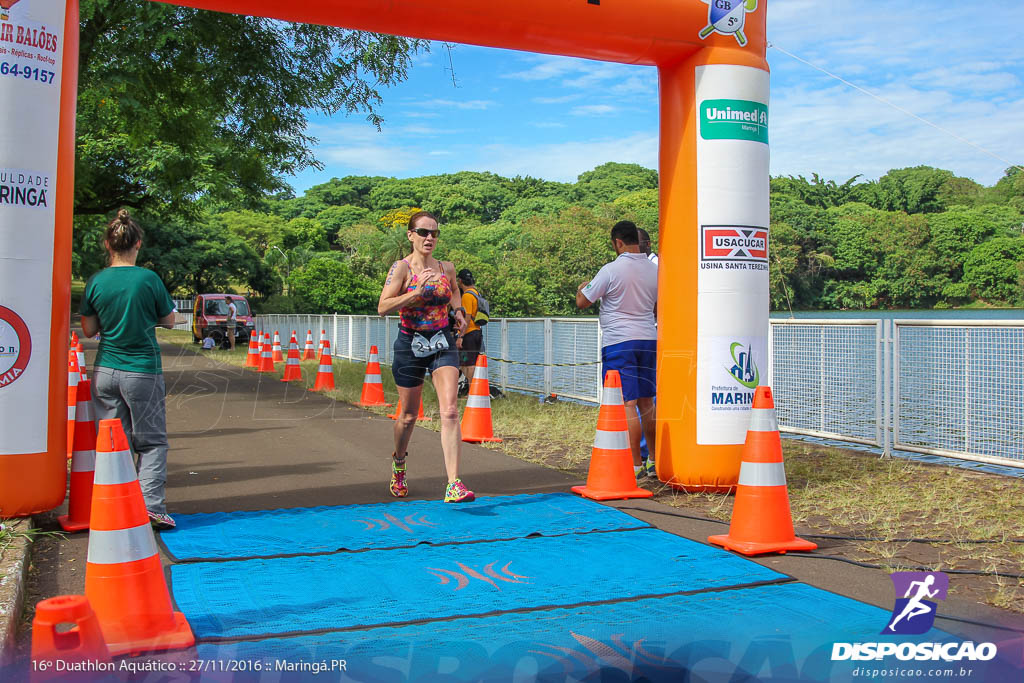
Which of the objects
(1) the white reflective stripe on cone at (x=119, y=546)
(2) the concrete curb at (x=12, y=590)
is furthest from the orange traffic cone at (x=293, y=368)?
(1) the white reflective stripe on cone at (x=119, y=546)

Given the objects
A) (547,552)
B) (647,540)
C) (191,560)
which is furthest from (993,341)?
(191,560)

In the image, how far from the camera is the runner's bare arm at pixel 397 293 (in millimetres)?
5980

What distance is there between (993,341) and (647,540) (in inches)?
166

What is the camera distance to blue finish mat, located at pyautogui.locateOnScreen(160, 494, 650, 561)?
4879 mm

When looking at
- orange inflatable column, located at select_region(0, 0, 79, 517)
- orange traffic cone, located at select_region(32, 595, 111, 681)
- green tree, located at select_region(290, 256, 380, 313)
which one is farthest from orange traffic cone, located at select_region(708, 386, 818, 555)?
green tree, located at select_region(290, 256, 380, 313)

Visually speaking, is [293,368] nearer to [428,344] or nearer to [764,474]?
[428,344]

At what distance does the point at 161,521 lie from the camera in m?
5.17

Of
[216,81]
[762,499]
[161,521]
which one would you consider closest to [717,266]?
[762,499]

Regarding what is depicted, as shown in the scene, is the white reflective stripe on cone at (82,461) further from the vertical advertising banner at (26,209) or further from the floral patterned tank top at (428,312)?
the floral patterned tank top at (428,312)

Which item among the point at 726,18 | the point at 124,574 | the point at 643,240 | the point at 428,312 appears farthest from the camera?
the point at 643,240

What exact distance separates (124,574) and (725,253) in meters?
4.62

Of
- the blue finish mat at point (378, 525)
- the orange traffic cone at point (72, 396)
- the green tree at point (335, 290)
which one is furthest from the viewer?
the green tree at point (335, 290)

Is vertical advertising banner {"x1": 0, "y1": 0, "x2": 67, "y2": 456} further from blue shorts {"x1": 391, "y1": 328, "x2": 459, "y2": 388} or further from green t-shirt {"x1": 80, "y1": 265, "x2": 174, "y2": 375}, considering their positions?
blue shorts {"x1": 391, "y1": 328, "x2": 459, "y2": 388}

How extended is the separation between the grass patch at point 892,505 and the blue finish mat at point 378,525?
90 cm
